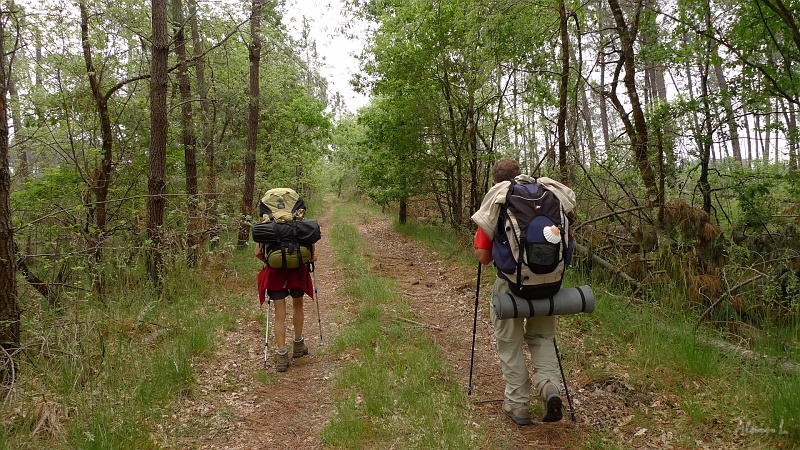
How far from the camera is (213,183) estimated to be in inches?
470

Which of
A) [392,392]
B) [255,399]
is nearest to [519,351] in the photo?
[392,392]

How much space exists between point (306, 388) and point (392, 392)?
41.0 inches

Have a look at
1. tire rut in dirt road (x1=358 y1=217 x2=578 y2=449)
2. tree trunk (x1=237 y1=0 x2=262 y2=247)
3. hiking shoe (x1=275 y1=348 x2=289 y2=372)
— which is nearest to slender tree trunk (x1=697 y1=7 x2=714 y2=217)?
tire rut in dirt road (x1=358 y1=217 x2=578 y2=449)

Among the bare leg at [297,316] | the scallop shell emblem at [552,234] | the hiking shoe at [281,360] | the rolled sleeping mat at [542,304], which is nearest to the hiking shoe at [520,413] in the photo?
the rolled sleeping mat at [542,304]

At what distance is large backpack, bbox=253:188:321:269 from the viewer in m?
4.95

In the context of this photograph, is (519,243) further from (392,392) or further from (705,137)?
(705,137)

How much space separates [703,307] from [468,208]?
8244 millimetres

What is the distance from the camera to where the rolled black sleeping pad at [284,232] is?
4902mm

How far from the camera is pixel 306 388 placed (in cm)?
478

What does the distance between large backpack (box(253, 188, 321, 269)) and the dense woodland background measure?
1898mm

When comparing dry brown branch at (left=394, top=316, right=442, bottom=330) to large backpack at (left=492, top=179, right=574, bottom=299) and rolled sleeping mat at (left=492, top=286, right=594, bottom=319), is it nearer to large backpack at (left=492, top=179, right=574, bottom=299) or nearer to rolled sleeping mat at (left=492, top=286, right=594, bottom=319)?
rolled sleeping mat at (left=492, top=286, right=594, bottom=319)

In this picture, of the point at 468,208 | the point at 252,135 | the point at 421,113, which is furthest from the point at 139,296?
the point at 468,208

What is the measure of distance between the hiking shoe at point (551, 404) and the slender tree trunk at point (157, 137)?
19.0ft

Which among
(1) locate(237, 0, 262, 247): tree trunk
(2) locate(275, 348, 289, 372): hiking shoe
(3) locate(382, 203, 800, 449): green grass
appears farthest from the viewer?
(1) locate(237, 0, 262, 247): tree trunk
